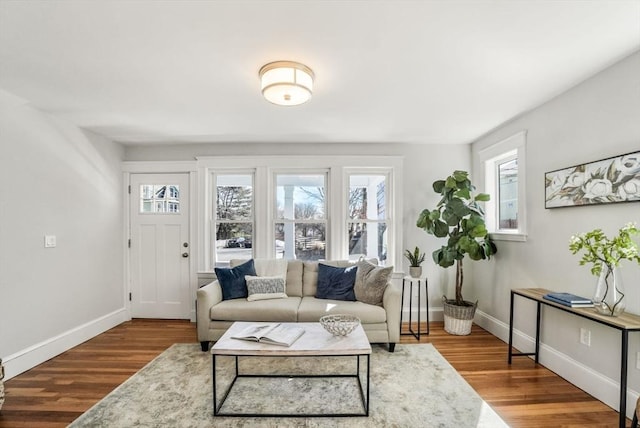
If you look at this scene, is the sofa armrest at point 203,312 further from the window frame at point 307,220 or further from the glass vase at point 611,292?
the glass vase at point 611,292

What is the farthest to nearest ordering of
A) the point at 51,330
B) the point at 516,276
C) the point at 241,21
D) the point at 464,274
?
the point at 464,274 → the point at 516,276 → the point at 51,330 → the point at 241,21

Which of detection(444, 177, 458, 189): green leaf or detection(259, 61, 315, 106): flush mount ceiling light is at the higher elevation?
detection(259, 61, 315, 106): flush mount ceiling light

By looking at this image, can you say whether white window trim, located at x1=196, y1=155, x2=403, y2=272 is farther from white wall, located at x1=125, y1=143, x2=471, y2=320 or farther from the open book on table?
the open book on table

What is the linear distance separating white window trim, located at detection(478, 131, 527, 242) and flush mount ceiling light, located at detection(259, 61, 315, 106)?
2357 millimetres

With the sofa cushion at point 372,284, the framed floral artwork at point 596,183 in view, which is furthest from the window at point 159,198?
the framed floral artwork at point 596,183

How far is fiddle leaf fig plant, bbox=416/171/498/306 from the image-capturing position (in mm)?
3506

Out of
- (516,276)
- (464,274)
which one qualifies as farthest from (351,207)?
(516,276)

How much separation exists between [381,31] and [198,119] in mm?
2235

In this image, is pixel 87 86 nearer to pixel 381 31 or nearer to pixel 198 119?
pixel 198 119

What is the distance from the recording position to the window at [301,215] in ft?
14.1

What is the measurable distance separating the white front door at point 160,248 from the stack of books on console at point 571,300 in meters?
4.06

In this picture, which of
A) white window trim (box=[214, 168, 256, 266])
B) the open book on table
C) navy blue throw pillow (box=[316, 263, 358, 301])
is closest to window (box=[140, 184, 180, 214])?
white window trim (box=[214, 168, 256, 266])

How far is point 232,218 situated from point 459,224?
2.93m

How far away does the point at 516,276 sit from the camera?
3.30 meters
